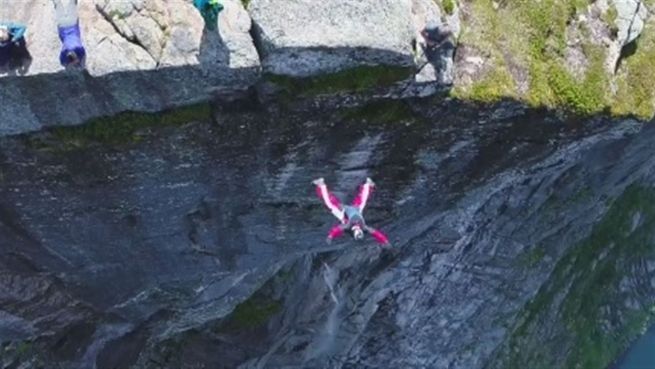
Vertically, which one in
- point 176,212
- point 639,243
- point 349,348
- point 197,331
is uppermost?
point 176,212

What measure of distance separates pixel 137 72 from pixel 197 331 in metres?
12.1

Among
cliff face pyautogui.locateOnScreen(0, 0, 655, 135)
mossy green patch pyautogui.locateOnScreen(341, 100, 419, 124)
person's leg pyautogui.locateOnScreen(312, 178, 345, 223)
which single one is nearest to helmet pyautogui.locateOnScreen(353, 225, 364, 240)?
person's leg pyautogui.locateOnScreen(312, 178, 345, 223)

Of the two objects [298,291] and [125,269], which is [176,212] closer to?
[125,269]

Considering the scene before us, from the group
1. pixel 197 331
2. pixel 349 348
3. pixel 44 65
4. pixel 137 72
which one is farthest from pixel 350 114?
pixel 349 348

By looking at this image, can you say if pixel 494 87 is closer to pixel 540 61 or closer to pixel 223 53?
pixel 540 61

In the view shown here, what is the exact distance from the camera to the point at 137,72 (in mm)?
10664

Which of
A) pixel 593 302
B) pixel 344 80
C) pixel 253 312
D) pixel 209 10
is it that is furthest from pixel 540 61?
pixel 593 302

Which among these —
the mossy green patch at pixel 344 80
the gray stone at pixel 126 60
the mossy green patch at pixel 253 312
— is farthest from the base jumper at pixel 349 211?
the mossy green patch at pixel 253 312

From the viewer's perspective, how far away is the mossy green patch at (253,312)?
20984 mm

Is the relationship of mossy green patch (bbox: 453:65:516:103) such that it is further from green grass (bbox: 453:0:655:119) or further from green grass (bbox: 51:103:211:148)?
green grass (bbox: 51:103:211:148)

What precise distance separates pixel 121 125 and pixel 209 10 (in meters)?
2.14

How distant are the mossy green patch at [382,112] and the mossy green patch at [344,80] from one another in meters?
0.70

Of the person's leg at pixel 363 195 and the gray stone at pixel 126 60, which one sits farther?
the person's leg at pixel 363 195

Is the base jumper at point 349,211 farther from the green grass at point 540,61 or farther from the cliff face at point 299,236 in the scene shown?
the green grass at point 540,61
